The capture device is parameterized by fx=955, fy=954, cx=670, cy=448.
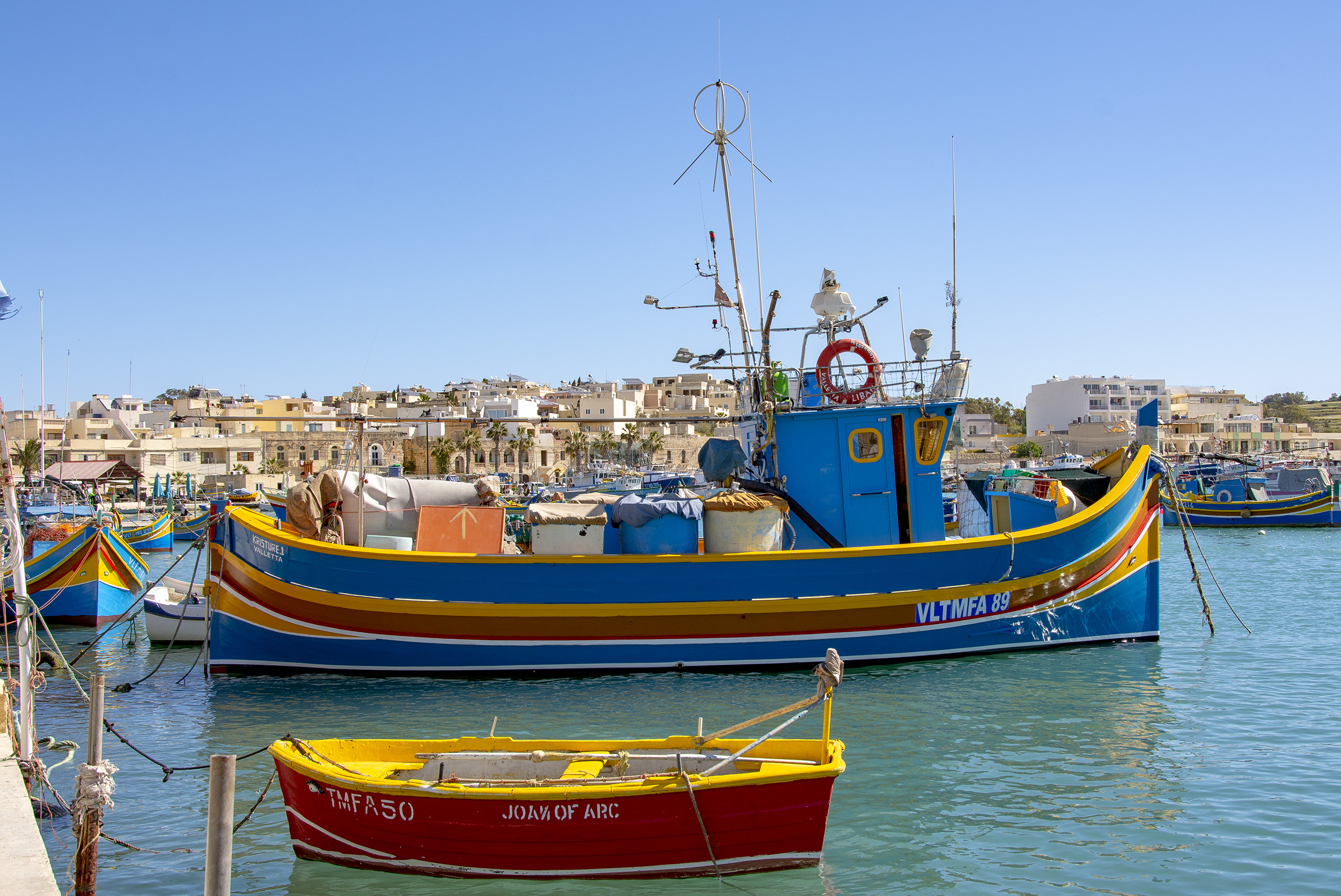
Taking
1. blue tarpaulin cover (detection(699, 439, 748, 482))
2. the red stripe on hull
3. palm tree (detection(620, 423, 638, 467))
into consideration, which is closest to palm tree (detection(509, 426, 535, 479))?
palm tree (detection(620, 423, 638, 467))

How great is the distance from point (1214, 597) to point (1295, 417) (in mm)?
139111

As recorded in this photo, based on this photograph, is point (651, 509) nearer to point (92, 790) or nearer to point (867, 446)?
point (867, 446)

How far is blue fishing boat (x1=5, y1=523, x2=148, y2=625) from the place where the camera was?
1948 centimetres

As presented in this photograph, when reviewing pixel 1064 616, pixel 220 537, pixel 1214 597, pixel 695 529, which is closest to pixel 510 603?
pixel 695 529

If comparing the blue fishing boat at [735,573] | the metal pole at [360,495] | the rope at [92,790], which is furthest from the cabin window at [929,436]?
the rope at [92,790]

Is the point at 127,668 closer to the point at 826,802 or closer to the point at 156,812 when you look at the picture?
the point at 156,812

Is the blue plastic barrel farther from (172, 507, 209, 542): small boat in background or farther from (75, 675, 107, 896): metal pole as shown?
(172, 507, 209, 542): small boat in background

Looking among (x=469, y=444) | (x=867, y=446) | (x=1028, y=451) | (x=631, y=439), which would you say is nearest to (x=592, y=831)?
(x=867, y=446)

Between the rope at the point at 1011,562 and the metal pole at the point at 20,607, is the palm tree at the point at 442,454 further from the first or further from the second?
the metal pole at the point at 20,607

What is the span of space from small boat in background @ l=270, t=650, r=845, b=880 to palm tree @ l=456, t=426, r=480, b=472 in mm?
61902

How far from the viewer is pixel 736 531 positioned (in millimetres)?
11500

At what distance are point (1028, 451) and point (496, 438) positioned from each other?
43693mm

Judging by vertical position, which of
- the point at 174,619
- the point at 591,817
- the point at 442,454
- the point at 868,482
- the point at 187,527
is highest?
the point at 442,454

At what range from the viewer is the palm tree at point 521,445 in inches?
2766
